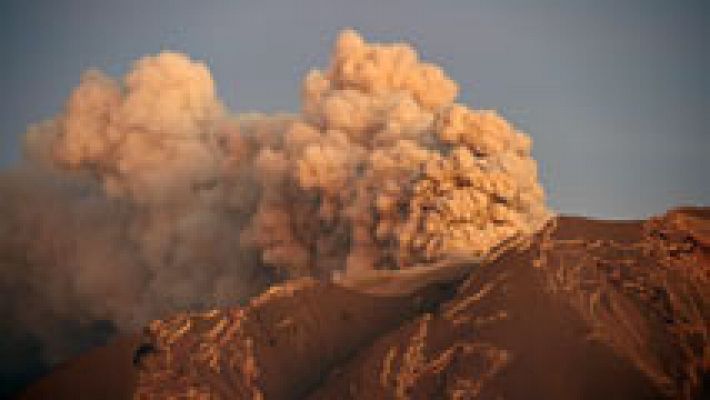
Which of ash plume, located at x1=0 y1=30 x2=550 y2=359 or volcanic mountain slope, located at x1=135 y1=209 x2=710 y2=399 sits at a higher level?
ash plume, located at x1=0 y1=30 x2=550 y2=359

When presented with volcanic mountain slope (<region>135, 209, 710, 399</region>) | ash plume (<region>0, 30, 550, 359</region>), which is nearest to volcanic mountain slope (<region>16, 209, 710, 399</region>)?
volcanic mountain slope (<region>135, 209, 710, 399</region>)

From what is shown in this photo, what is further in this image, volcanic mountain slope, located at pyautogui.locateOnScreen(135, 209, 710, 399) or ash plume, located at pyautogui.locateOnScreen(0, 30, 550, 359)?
ash plume, located at pyautogui.locateOnScreen(0, 30, 550, 359)

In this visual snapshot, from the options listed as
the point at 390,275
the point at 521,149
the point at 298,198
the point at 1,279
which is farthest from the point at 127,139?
the point at 390,275

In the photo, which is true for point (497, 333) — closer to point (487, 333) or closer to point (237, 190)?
point (487, 333)

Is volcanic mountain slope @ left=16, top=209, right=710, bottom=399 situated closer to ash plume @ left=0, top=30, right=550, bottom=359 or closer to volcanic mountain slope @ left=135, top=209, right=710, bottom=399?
volcanic mountain slope @ left=135, top=209, right=710, bottom=399

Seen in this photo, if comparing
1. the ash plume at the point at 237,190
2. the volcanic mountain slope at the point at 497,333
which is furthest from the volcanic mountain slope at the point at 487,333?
the ash plume at the point at 237,190

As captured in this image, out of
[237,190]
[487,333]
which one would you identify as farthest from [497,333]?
[237,190]
